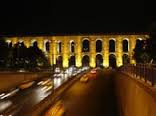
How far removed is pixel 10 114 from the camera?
27.2 metres

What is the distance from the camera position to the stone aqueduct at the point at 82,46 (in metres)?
178

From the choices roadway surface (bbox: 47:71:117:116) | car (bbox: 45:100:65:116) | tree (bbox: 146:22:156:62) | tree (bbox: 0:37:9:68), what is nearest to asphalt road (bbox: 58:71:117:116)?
roadway surface (bbox: 47:71:117:116)

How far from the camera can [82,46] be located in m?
183

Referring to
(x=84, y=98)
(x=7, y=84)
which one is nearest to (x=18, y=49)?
(x=7, y=84)

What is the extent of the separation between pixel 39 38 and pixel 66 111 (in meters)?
144

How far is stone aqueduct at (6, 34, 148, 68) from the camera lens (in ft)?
583

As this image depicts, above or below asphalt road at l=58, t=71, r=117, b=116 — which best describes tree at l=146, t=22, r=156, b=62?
above

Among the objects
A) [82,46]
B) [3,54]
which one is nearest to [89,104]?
[3,54]

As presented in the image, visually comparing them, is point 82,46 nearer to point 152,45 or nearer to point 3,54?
point 3,54

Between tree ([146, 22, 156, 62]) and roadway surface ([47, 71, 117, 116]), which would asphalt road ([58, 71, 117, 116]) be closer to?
roadway surface ([47, 71, 117, 116])

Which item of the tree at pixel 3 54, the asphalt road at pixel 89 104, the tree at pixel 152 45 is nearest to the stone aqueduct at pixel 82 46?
the tree at pixel 3 54

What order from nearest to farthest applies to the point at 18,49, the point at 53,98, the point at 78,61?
the point at 53,98 < the point at 18,49 < the point at 78,61

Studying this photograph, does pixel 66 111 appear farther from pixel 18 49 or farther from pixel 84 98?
pixel 18 49

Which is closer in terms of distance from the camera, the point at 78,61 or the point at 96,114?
the point at 96,114
